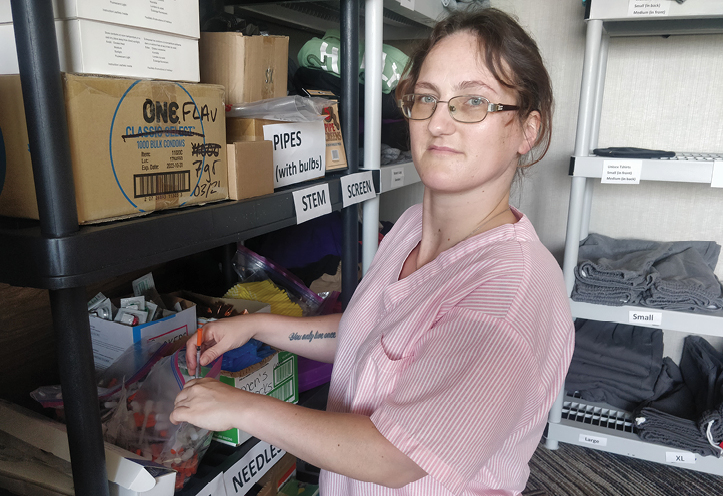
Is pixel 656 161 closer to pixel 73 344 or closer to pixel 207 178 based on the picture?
pixel 207 178

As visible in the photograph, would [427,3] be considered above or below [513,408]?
above

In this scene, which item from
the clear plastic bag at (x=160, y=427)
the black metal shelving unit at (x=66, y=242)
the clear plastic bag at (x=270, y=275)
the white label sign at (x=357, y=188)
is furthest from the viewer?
the clear plastic bag at (x=270, y=275)

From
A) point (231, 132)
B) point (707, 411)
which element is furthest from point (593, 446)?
point (231, 132)

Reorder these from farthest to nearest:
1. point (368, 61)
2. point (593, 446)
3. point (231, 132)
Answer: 1. point (593, 446)
2. point (368, 61)
3. point (231, 132)

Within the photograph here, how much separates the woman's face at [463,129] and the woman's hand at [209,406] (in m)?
0.47

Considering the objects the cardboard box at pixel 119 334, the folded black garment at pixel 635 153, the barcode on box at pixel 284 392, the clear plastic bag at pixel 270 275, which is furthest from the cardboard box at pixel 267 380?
the folded black garment at pixel 635 153

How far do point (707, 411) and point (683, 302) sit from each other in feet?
1.33

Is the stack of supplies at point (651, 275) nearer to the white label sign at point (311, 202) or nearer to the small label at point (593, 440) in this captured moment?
the small label at point (593, 440)

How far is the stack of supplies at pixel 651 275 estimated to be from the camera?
1.79 metres

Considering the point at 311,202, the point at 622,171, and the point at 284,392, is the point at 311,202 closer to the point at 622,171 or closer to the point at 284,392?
the point at 284,392

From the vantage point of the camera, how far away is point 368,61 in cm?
127

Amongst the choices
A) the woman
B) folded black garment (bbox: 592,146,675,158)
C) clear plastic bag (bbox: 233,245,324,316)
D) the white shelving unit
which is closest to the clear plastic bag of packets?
the woman

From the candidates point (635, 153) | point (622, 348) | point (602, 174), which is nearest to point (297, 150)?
point (602, 174)

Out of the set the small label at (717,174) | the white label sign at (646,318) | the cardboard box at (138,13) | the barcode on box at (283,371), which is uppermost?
the cardboard box at (138,13)
